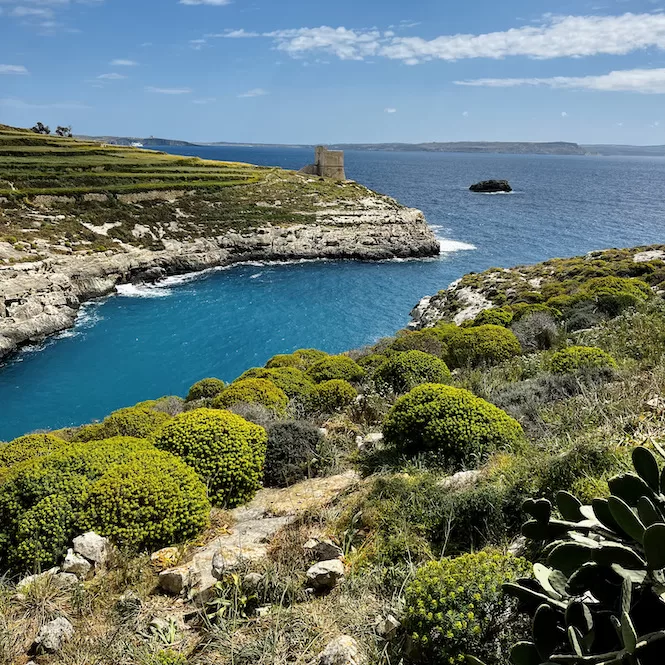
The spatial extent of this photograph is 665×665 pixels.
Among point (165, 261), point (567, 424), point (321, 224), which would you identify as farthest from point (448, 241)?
point (567, 424)

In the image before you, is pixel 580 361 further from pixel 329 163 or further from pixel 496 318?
pixel 329 163

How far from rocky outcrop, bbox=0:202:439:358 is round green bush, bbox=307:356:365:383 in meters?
27.4

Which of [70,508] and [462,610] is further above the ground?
[462,610]

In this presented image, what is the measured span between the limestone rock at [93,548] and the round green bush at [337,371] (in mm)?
9527

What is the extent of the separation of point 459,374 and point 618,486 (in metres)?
10.6

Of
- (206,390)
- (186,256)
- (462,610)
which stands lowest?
(206,390)

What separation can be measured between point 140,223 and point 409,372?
51541 mm

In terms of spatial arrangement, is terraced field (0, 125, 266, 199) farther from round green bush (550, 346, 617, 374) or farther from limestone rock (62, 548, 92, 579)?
round green bush (550, 346, 617, 374)

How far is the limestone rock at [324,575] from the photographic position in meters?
5.07

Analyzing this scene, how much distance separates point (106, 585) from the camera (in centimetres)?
554

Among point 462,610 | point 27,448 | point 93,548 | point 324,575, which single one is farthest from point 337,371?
point 462,610

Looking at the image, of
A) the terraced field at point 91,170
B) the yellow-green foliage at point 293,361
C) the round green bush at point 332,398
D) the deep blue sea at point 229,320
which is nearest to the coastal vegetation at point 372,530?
the round green bush at point 332,398

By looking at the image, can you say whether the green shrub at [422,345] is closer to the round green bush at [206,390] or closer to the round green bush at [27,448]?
the round green bush at [206,390]

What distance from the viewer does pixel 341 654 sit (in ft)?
13.2
